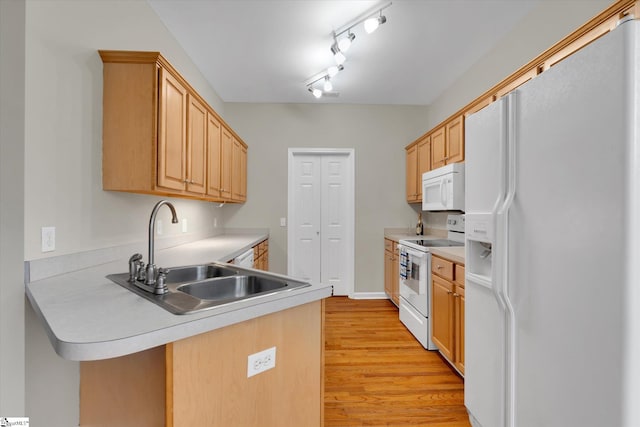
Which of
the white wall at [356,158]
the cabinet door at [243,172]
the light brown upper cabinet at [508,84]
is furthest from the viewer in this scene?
the white wall at [356,158]

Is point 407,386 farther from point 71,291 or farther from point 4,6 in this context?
point 4,6

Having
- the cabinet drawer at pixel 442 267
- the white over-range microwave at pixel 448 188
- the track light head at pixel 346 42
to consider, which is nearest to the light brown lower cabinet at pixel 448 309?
the cabinet drawer at pixel 442 267

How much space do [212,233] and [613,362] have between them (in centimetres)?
374

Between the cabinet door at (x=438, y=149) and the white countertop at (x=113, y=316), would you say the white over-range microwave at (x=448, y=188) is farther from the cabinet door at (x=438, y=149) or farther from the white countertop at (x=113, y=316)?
the white countertop at (x=113, y=316)

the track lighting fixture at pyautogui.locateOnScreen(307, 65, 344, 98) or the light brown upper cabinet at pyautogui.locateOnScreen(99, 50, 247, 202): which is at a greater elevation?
the track lighting fixture at pyautogui.locateOnScreen(307, 65, 344, 98)

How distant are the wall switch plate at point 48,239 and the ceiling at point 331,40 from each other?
6.33 ft

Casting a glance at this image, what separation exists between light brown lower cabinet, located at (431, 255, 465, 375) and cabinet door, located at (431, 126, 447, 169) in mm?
1186

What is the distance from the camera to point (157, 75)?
5.70 feet

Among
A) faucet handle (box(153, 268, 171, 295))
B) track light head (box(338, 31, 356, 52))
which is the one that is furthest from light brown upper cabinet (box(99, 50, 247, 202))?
track light head (box(338, 31, 356, 52))

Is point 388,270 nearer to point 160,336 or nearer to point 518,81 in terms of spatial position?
point 518,81

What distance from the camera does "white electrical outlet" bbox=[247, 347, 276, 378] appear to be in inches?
39.6

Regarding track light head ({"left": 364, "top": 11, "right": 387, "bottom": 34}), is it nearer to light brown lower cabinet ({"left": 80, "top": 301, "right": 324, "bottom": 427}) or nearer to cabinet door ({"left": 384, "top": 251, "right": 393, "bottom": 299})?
light brown lower cabinet ({"left": 80, "top": 301, "right": 324, "bottom": 427})

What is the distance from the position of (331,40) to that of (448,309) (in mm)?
2608

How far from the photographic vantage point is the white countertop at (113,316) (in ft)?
2.34
